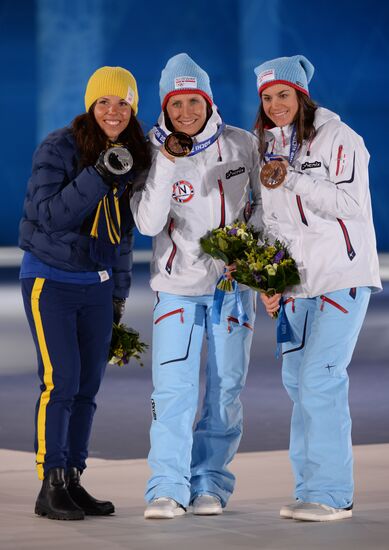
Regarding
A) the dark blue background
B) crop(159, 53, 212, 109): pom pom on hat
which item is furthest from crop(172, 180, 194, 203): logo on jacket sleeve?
the dark blue background

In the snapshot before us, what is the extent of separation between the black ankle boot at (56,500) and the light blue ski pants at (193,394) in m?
0.36

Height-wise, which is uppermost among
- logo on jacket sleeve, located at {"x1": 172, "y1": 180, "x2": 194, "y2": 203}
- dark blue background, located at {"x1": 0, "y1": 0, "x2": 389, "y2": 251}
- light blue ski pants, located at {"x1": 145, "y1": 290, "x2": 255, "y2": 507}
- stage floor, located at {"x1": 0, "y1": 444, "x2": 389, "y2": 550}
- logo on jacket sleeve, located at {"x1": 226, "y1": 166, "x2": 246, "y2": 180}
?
dark blue background, located at {"x1": 0, "y1": 0, "x2": 389, "y2": 251}

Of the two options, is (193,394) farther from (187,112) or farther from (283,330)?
(187,112)

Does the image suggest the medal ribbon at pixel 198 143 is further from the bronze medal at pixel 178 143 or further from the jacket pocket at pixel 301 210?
the jacket pocket at pixel 301 210

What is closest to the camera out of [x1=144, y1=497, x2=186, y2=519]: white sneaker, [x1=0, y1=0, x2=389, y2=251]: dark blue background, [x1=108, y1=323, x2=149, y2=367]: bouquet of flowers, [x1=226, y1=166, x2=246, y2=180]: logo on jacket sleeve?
[x1=144, y1=497, x2=186, y2=519]: white sneaker

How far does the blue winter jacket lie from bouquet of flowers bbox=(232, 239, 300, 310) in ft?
2.02

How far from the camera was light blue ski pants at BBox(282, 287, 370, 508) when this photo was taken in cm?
571

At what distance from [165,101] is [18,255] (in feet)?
86.1

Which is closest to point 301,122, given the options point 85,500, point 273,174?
point 273,174

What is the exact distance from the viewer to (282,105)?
5.93m

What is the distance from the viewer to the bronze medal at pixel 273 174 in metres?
5.66

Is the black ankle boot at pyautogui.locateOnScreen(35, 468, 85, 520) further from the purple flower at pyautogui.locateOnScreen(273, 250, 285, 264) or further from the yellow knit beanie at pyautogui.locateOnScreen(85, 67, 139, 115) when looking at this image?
the yellow knit beanie at pyautogui.locateOnScreen(85, 67, 139, 115)

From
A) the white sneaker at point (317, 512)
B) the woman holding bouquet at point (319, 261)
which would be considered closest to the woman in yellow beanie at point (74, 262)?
the woman holding bouquet at point (319, 261)

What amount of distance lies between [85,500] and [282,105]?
1933mm
